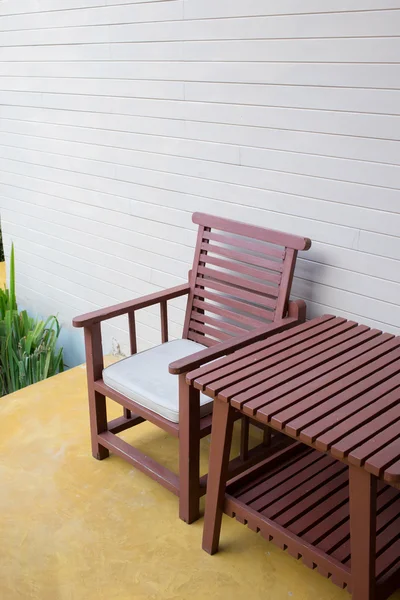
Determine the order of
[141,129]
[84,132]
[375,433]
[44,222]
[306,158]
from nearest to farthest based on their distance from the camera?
[375,433]
[306,158]
[141,129]
[84,132]
[44,222]

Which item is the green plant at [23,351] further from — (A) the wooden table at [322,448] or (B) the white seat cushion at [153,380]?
(A) the wooden table at [322,448]

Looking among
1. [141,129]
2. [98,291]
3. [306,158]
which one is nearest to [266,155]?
[306,158]

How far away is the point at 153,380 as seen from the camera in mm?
2359

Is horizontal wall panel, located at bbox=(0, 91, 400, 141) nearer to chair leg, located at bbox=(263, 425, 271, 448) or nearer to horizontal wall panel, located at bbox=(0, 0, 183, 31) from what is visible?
horizontal wall panel, located at bbox=(0, 0, 183, 31)

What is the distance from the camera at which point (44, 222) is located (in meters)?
4.01

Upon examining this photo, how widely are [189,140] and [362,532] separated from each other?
1.92 meters

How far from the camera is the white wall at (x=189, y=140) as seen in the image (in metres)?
2.25

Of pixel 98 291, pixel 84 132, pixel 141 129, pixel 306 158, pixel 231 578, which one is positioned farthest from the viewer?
pixel 98 291

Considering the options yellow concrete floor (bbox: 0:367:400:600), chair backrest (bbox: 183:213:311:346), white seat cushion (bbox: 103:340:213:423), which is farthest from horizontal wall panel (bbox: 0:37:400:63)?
yellow concrete floor (bbox: 0:367:400:600)

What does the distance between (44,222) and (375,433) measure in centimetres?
295

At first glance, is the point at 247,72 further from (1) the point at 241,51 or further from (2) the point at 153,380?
(2) the point at 153,380

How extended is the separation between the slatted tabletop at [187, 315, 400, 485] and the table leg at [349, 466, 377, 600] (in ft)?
0.23

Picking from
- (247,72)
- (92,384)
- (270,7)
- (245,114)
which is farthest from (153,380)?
(270,7)

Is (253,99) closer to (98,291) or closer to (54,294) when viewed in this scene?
→ (98,291)
